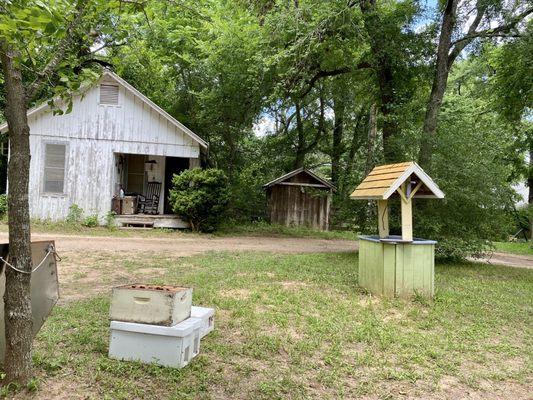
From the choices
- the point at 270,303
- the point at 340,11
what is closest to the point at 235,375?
the point at 270,303

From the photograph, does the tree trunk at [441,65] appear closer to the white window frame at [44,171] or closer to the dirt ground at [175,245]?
the dirt ground at [175,245]

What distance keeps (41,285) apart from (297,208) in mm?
18426

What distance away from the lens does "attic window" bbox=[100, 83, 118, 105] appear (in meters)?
16.3

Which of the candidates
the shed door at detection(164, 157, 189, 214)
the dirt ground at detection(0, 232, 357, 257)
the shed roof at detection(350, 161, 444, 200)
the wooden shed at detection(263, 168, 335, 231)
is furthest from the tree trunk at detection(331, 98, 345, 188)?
the shed roof at detection(350, 161, 444, 200)

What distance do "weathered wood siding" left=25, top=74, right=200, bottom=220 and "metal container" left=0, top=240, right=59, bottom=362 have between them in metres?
13.2

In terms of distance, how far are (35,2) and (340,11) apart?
10.1m

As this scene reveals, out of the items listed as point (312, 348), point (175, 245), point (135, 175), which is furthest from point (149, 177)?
point (312, 348)

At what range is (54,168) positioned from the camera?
53.2 feet

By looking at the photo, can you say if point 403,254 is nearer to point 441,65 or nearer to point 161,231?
point 441,65

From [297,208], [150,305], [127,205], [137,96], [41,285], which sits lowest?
[150,305]

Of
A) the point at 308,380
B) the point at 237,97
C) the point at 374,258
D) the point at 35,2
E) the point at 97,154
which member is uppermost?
the point at 237,97

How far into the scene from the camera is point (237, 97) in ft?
61.4

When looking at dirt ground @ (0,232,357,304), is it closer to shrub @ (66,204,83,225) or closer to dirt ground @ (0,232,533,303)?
dirt ground @ (0,232,533,303)

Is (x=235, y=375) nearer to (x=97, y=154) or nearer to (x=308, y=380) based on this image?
(x=308, y=380)
